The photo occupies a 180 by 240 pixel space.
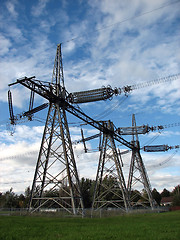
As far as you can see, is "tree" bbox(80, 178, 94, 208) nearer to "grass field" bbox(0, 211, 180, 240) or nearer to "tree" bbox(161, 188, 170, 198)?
"grass field" bbox(0, 211, 180, 240)

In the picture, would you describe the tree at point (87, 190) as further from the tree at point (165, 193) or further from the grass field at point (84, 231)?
the tree at point (165, 193)

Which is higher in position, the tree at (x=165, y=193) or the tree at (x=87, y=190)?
the tree at (x=87, y=190)

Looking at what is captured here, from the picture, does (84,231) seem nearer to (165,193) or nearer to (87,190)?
(87,190)

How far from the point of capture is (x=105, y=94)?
72.4 ft

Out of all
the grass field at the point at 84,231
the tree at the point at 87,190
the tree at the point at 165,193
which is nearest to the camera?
the grass field at the point at 84,231

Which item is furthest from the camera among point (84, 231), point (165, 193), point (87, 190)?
point (165, 193)

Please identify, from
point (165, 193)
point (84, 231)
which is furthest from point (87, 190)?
point (165, 193)

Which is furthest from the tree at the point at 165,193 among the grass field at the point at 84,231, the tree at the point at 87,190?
the grass field at the point at 84,231

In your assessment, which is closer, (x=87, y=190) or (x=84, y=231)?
(x=84, y=231)

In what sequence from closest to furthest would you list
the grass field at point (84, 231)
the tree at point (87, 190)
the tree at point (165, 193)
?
the grass field at point (84, 231) < the tree at point (87, 190) < the tree at point (165, 193)

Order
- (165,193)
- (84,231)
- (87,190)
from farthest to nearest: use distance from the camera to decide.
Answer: (165,193), (87,190), (84,231)

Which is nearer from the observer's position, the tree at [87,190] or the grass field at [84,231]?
the grass field at [84,231]

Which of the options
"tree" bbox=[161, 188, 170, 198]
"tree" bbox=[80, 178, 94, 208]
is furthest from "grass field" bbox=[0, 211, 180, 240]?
"tree" bbox=[161, 188, 170, 198]

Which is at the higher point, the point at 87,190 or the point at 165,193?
the point at 87,190
